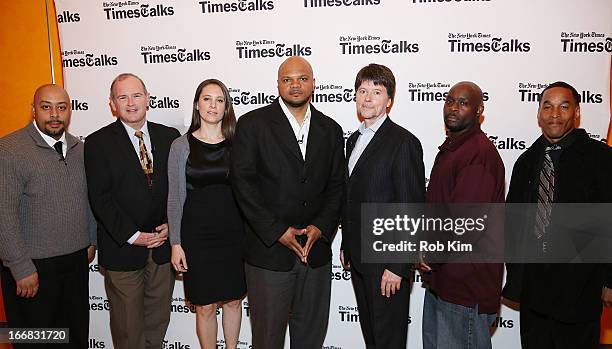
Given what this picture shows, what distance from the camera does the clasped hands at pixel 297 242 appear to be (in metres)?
2.36

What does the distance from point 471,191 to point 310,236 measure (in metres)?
0.89

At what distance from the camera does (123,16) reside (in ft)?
11.3

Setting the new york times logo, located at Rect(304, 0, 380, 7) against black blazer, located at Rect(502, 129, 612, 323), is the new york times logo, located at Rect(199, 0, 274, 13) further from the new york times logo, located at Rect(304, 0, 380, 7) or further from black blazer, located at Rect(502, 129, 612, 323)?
black blazer, located at Rect(502, 129, 612, 323)

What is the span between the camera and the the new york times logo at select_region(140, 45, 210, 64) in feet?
11.0

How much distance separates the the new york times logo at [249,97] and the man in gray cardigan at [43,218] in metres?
1.16

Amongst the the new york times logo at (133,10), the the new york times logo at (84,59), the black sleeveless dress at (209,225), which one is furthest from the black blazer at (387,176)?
the the new york times logo at (84,59)

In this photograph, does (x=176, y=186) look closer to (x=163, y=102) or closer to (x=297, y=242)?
(x=297, y=242)

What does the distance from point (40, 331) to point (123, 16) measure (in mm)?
2387

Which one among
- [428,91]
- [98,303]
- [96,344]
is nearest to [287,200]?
[428,91]

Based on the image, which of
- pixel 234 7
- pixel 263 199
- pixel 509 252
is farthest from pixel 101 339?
pixel 509 252

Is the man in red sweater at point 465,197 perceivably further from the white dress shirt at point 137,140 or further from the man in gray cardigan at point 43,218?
the man in gray cardigan at point 43,218

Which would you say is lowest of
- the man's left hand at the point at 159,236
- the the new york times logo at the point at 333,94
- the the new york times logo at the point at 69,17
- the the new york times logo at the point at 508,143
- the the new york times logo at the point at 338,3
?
the man's left hand at the point at 159,236

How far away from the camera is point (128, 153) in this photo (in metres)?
2.65

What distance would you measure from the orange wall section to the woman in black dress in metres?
1.77
